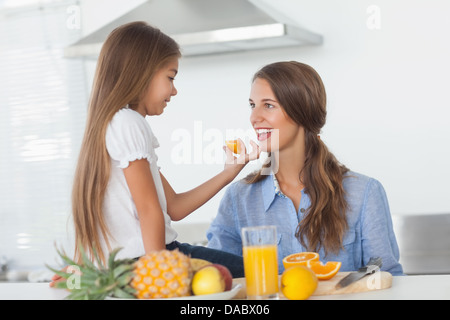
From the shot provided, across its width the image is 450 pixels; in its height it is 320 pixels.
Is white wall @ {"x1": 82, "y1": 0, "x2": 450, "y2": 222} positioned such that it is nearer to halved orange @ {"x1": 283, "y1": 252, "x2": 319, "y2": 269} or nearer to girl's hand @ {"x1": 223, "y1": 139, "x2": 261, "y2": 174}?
girl's hand @ {"x1": 223, "y1": 139, "x2": 261, "y2": 174}

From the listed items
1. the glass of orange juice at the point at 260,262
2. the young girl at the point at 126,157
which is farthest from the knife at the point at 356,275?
the young girl at the point at 126,157

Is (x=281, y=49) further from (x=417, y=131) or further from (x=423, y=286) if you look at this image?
(x=423, y=286)

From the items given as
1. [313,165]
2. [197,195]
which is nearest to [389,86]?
[313,165]

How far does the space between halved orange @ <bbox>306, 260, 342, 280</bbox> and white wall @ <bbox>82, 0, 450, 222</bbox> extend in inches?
72.8

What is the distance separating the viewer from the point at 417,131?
3008 millimetres

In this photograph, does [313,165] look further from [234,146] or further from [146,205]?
[146,205]

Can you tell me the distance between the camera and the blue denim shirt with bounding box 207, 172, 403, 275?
5.69 ft

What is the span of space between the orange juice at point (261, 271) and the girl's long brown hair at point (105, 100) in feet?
1.02

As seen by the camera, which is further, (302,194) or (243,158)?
(302,194)

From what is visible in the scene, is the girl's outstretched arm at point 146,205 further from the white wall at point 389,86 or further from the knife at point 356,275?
the white wall at point 389,86

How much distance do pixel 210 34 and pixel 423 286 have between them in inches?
67.4

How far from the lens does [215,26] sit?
8.99ft

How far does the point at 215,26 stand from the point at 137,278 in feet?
6.07

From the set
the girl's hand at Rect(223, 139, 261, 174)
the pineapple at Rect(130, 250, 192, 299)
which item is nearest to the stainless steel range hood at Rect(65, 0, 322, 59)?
the girl's hand at Rect(223, 139, 261, 174)
